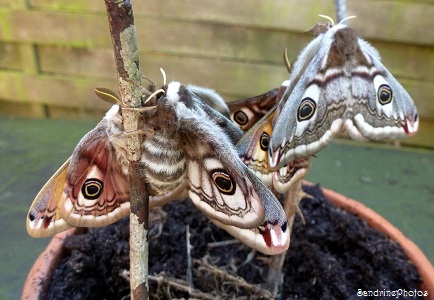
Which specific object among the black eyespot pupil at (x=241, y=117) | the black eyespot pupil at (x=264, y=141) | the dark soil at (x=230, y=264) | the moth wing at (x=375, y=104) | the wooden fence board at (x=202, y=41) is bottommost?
the dark soil at (x=230, y=264)

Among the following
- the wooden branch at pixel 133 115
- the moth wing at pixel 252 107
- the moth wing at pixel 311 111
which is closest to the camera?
the wooden branch at pixel 133 115

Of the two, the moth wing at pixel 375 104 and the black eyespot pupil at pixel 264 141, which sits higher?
the moth wing at pixel 375 104

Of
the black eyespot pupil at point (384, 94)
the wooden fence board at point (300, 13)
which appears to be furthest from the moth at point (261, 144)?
the wooden fence board at point (300, 13)

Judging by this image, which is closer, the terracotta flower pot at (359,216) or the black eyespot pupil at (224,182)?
the black eyespot pupil at (224,182)

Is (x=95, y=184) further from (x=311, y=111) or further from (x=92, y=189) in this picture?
(x=311, y=111)

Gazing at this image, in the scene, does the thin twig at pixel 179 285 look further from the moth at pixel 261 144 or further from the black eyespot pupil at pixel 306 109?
the black eyespot pupil at pixel 306 109

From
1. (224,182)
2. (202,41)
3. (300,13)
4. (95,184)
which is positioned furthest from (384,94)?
(202,41)

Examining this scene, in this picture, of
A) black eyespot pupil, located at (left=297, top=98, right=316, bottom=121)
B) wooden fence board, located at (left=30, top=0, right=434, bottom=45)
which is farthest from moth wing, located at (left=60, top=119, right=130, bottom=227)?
wooden fence board, located at (left=30, top=0, right=434, bottom=45)

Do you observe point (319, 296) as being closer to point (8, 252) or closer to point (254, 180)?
point (254, 180)
